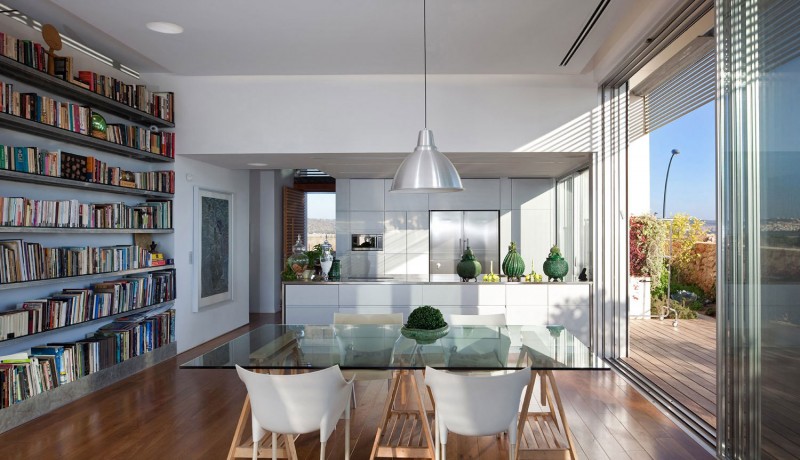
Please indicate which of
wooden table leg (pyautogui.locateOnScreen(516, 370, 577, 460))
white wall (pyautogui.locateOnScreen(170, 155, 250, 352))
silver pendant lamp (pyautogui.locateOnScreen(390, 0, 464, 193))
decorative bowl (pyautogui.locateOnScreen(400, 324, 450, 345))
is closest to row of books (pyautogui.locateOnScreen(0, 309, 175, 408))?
white wall (pyautogui.locateOnScreen(170, 155, 250, 352))

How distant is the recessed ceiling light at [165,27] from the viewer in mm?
4312

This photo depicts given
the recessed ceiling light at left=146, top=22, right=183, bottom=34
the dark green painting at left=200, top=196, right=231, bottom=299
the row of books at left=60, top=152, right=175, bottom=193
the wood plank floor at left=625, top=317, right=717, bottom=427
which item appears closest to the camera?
the recessed ceiling light at left=146, top=22, right=183, bottom=34

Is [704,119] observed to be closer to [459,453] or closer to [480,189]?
[480,189]

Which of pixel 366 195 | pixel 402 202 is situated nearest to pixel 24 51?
pixel 366 195

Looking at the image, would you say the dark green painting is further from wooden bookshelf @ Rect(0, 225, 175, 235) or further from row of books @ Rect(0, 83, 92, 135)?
row of books @ Rect(0, 83, 92, 135)

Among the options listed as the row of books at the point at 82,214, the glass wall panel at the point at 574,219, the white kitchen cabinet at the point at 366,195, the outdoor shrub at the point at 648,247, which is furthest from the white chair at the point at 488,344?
the outdoor shrub at the point at 648,247

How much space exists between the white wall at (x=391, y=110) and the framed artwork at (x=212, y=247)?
3.56 ft

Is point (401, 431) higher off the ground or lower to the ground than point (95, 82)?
lower

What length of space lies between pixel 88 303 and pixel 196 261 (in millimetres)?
1766

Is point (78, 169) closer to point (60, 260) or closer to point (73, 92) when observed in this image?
point (73, 92)

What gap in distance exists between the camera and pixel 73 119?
4.54m

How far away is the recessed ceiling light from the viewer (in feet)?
14.1

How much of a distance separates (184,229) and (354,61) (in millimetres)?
2751

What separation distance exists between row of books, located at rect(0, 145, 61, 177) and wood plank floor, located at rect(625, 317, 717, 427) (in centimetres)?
514
